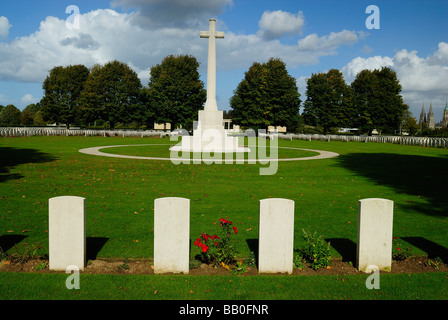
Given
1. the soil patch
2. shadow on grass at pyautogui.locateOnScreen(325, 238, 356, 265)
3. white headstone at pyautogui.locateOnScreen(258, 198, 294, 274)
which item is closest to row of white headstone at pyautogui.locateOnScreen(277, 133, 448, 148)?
shadow on grass at pyautogui.locateOnScreen(325, 238, 356, 265)

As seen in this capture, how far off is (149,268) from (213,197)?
16.9ft

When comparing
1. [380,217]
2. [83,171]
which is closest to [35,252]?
[380,217]

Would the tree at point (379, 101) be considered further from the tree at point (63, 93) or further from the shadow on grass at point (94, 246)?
the shadow on grass at point (94, 246)

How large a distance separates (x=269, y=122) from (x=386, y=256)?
5523 cm

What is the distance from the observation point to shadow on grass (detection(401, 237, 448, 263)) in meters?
5.76

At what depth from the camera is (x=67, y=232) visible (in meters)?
4.97

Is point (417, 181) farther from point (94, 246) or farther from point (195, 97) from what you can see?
point (195, 97)

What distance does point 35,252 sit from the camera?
5285mm

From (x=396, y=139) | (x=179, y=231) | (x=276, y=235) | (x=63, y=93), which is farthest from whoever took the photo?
(x=63, y=93)

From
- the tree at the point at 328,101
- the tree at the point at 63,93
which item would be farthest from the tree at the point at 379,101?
the tree at the point at 63,93

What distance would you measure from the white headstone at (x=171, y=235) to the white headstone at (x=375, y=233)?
2565 mm

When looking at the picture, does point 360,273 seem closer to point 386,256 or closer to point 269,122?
point 386,256

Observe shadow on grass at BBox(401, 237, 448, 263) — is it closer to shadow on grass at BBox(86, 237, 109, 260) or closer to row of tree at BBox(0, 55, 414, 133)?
shadow on grass at BBox(86, 237, 109, 260)

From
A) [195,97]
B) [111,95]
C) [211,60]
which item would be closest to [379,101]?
[195,97]
